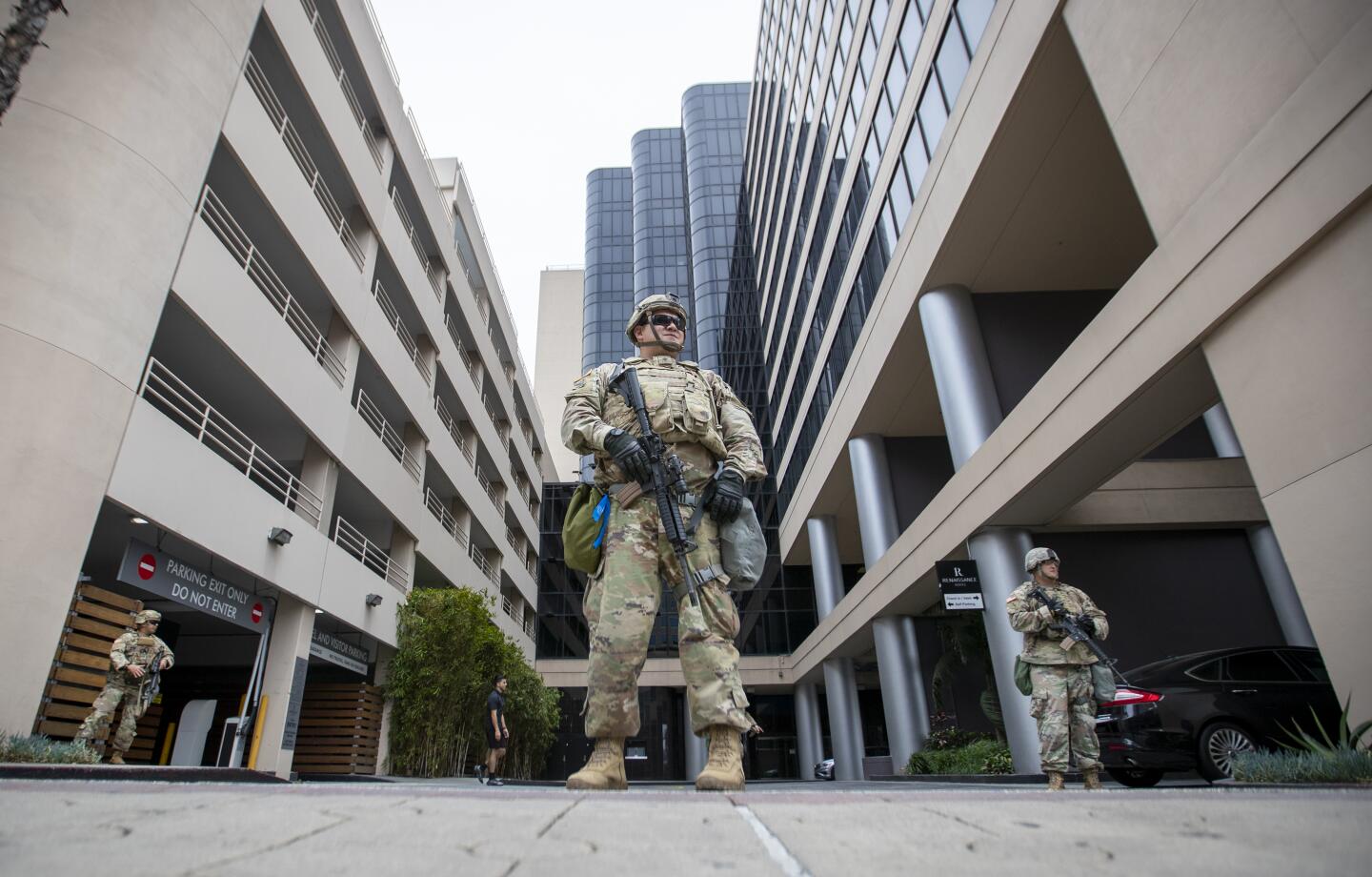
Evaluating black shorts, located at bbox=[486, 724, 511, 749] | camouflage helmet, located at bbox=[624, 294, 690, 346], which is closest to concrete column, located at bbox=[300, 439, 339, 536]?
black shorts, located at bbox=[486, 724, 511, 749]

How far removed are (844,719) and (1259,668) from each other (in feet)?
54.6

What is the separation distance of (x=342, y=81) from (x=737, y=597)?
25531 millimetres

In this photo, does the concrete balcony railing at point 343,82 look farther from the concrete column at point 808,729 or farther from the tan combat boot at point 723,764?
the concrete column at point 808,729

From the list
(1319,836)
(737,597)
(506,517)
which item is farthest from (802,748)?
(1319,836)

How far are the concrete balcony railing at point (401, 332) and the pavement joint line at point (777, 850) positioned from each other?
51.5ft

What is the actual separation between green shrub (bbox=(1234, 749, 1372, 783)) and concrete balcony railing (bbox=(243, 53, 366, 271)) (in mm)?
13296

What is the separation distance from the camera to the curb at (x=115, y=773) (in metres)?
3.80

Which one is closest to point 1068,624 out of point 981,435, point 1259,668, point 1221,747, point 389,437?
point 1221,747

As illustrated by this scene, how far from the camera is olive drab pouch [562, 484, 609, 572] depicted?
4.18m

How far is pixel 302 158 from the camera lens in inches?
526

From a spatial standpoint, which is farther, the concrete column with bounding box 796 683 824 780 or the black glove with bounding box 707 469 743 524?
the concrete column with bounding box 796 683 824 780

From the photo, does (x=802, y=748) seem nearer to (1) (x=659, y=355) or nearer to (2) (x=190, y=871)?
(1) (x=659, y=355)

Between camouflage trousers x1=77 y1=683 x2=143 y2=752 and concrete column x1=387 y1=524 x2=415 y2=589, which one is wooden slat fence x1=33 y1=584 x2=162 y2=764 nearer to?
camouflage trousers x1=77 y1=683 x2=143 y2=752

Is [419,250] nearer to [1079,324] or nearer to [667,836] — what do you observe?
[1079,324]
